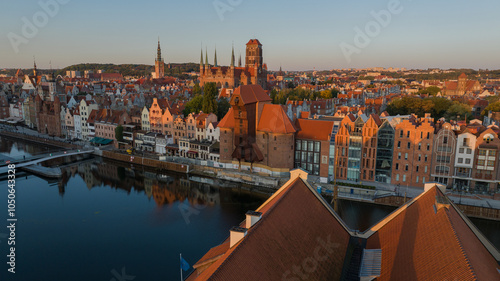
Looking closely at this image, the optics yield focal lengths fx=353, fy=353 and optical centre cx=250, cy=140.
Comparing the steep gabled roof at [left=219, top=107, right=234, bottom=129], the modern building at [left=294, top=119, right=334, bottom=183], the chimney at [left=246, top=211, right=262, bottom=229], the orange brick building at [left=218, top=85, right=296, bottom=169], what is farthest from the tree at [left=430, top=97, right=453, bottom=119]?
the chimney at [left=246, top=211, right=262, bottom=229]

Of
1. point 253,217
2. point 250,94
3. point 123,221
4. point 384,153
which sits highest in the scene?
point 250,94

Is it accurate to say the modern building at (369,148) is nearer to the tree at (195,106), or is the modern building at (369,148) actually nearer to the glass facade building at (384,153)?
the glass facade building at (384,153)

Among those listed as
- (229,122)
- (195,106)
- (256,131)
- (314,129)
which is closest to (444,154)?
(314,129)

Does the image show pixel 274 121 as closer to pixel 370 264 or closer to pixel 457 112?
pixel 370 264

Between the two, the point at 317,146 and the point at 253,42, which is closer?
the point at 317,146

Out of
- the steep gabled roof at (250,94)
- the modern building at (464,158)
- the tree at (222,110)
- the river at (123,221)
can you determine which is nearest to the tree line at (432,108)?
the modern building at (464,158)

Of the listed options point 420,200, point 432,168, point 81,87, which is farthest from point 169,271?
point 81,87

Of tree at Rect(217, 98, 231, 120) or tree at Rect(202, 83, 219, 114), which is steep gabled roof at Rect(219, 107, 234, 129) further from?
tree at Rect(217, 98, 231, 120)
